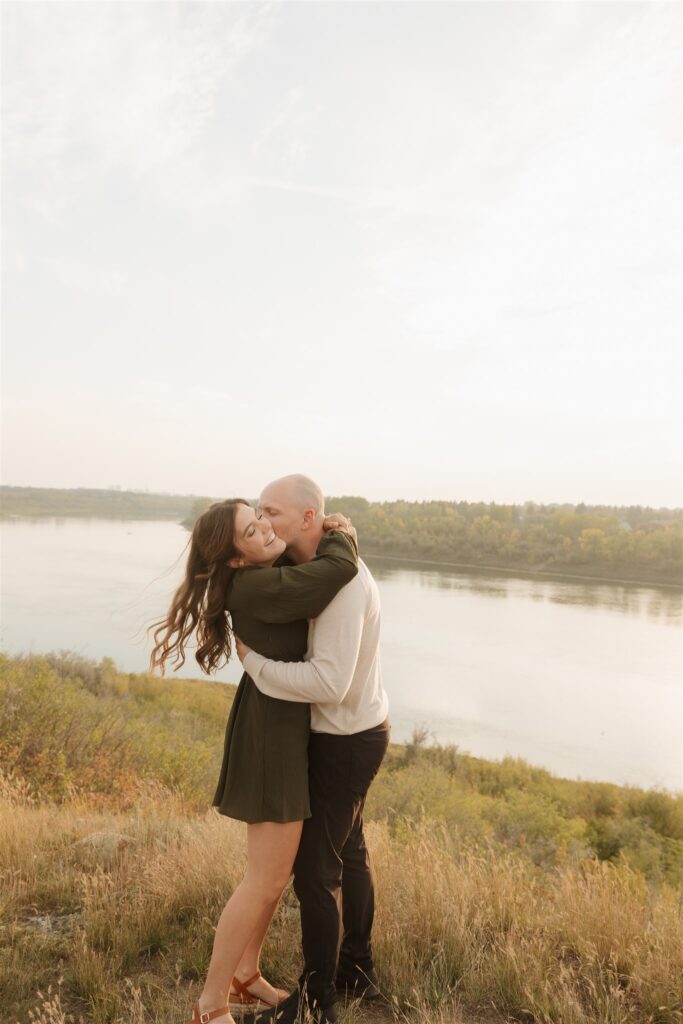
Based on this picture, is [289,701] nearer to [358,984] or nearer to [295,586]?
[295,586]

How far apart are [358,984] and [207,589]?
145 centimetres

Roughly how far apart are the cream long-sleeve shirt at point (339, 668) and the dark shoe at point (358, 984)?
918 millimetres

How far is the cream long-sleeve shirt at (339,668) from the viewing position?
1.95 metres

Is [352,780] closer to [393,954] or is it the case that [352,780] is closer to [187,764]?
[393,954]

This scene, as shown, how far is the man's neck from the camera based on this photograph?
7.09 ft

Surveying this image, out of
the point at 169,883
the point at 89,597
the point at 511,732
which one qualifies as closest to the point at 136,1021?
the point at 169,883

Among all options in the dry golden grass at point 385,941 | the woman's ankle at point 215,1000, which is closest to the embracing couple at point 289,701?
the woman's ankle at point 215,1000

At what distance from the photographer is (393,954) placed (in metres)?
2.45

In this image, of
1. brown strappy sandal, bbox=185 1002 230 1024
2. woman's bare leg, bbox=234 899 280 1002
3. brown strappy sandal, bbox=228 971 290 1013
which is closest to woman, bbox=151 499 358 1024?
brown strappy sandal, bbox=185 1002 230 1024

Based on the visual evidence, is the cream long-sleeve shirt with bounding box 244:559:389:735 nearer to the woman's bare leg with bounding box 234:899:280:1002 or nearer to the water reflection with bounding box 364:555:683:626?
the woman's bare leg with bounding box 234:899:280:1002

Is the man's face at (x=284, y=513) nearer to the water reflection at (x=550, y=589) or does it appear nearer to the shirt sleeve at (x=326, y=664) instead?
the shirt sleeve at (x=326, y=664)

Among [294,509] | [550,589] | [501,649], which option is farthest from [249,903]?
[550,589]

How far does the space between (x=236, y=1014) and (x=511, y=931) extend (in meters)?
1.03

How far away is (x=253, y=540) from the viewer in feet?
6.75
